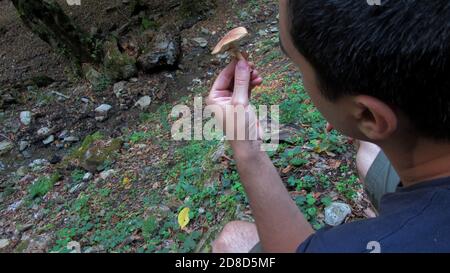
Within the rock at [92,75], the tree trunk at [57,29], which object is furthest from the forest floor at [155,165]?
the tree trunk at [57,29]

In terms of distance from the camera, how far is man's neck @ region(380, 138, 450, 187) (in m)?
0.94

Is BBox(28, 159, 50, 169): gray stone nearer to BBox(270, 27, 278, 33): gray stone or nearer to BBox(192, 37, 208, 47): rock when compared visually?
BBox(192, 37, 208, 47): rock

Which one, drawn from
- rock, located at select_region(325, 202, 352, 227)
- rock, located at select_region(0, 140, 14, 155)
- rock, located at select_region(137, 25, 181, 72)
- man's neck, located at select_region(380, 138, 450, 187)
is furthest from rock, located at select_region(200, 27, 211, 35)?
man's neck, located at select_region(380, 138, 450, 187)

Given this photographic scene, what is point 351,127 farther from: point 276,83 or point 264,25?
point 264,25

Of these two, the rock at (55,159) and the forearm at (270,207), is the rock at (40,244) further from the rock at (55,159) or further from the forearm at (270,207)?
the forearm at (270,207)

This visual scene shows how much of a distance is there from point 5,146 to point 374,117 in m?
4.84

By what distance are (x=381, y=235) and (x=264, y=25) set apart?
4.73 metres

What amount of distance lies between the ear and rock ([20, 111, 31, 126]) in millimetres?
4956

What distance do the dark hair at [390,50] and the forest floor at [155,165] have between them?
1.33 metres

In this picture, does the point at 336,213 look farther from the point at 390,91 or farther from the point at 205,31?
the point at 205,31

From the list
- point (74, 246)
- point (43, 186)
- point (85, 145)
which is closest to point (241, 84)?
point (74, 246)

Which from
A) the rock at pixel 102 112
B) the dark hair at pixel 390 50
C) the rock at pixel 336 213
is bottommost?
the rock at pixel 102 112

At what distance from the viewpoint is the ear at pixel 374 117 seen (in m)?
0.90
